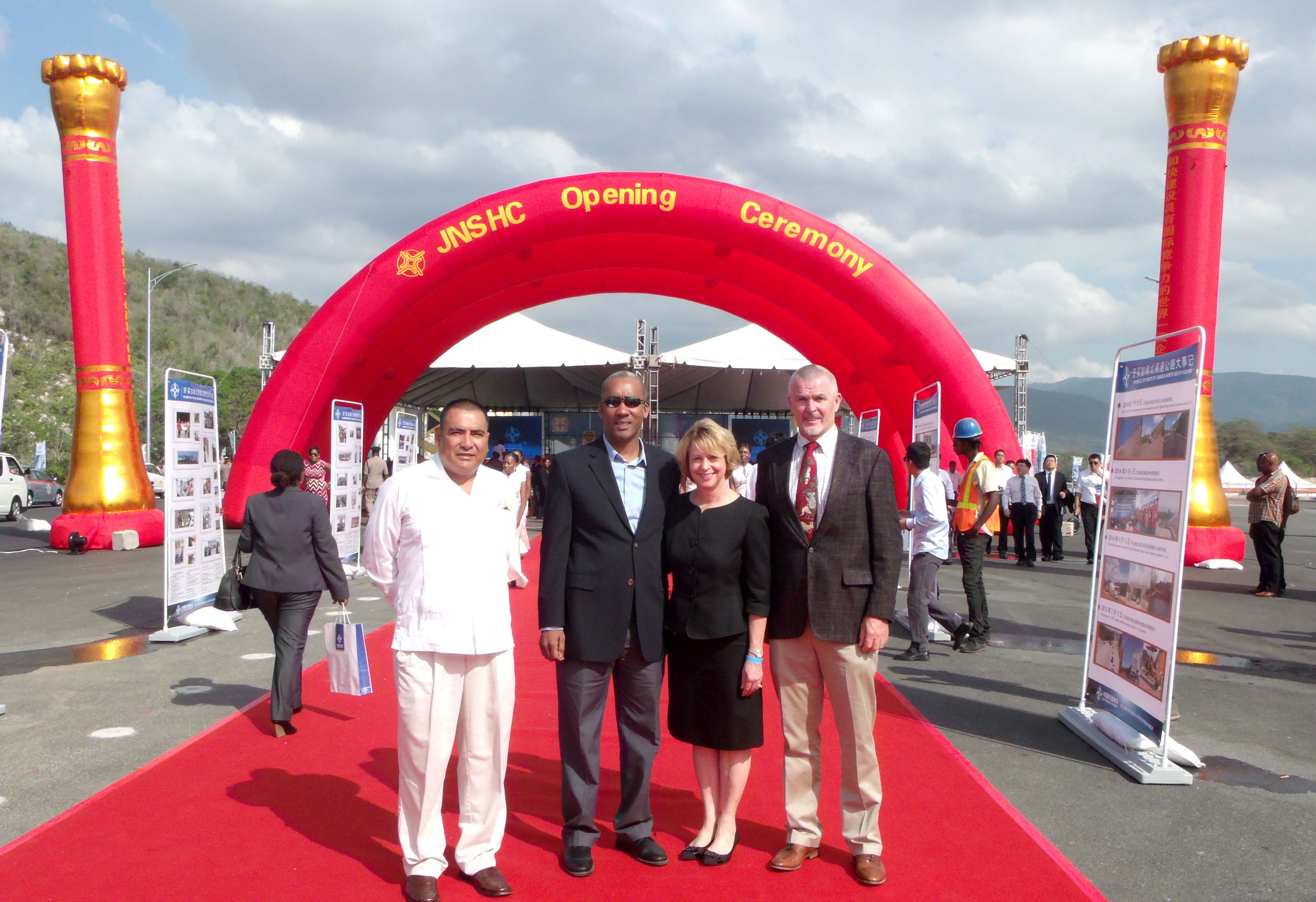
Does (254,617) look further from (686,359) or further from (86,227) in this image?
(686,359)

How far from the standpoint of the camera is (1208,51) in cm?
1159

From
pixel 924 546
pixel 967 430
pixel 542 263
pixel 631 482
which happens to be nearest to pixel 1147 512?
pixel 967 430

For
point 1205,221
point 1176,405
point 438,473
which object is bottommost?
point 438,473

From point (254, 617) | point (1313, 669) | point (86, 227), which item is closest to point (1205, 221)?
point (1313, 669)

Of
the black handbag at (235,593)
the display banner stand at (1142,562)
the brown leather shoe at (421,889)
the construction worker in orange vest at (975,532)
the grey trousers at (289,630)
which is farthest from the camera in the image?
the construction worker in orange vest at (975,532)

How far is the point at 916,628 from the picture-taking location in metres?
6.49

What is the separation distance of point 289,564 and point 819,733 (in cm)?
299

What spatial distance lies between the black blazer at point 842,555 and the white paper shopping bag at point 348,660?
2042 millimetres

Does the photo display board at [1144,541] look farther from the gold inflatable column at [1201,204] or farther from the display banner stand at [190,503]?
the gold inflatable column at [1201,204]

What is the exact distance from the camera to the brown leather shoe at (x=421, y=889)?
2.85 metres

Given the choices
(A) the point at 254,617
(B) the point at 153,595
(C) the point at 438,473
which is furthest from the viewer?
(B) the point at 153,595

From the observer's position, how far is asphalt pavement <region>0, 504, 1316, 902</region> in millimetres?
3338

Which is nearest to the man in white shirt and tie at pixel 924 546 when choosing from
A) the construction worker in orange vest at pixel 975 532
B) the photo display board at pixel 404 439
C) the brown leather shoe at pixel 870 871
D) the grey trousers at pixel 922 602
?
the grey trousers at pixel 922 602

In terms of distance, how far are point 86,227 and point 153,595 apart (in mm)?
6808
